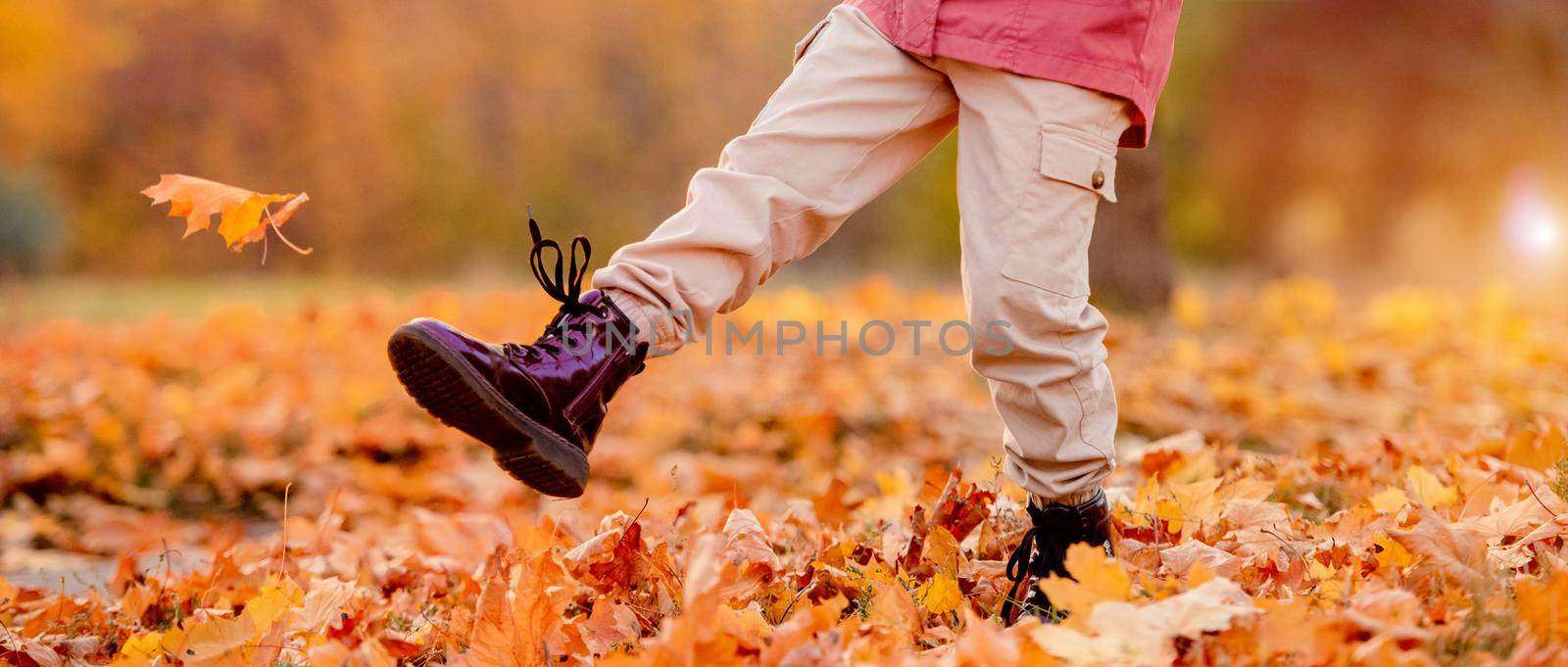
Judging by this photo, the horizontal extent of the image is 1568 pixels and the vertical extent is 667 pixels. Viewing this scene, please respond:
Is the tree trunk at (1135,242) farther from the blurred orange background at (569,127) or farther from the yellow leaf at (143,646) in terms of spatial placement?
the blurred orange background at (569,127)

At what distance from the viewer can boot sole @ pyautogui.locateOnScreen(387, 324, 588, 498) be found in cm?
150

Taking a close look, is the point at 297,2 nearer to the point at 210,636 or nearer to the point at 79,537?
the point at 79,537

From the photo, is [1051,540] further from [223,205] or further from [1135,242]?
[1135,242]

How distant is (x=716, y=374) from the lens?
16.5ft

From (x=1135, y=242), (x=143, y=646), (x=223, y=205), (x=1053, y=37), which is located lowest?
(x=1135, y=242)

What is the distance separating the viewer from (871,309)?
20.6ft

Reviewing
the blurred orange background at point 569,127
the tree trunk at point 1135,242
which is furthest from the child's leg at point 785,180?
the blurred orange background at point 569,127

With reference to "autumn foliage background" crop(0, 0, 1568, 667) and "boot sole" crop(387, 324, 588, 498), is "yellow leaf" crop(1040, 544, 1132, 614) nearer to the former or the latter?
"autumn foliage background" crop(0, 0, 1568, 667)

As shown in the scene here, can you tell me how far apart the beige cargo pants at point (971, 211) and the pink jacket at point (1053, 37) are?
28 mm

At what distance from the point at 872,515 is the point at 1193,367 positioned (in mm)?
2701

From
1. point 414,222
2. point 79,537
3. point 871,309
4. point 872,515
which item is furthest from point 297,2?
point 872,515

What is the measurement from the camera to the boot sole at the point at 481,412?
4.93ft

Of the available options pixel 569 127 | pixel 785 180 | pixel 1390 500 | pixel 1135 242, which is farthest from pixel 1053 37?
pixel 569 127

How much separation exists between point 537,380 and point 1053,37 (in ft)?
2.75
